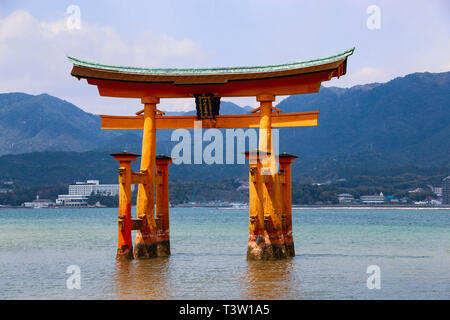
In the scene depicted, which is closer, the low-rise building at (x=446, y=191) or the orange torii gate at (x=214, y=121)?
the orange torii gate at (x=214, y=121)

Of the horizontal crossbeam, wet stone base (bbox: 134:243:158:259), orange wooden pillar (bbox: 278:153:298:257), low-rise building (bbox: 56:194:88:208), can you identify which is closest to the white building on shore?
low-rise building (bbox: 56:194:88:208)

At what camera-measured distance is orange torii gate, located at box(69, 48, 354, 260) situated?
20.5 metres

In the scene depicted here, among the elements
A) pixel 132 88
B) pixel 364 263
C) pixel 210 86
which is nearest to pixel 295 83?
pixel 210 86

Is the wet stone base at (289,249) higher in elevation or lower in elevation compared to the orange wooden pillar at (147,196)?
lower

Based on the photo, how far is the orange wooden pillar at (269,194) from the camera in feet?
67.3

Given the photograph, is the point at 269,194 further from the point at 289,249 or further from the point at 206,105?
the point at 206,105

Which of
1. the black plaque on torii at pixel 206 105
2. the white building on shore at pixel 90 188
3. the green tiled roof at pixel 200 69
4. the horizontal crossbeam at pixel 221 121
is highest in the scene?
the white building on shore at pixel 90 188

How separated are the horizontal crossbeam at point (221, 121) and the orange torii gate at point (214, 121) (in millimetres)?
35

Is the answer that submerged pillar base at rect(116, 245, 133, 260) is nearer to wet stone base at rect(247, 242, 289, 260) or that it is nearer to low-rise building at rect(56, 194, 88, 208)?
wet stone base at rect(247, 242, 289, 260)

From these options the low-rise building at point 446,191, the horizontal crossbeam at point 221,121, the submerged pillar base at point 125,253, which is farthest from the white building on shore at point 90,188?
the submerged pillar base at point 125,253

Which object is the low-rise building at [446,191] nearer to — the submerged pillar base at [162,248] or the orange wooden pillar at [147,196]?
the submerged pillar base at [162,248]

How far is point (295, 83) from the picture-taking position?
21016 mm

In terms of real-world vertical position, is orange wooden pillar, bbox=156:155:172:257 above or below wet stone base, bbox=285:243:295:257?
above
